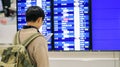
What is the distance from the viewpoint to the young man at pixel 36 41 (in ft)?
8.70

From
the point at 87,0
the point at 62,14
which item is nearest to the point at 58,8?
the point at 62,14

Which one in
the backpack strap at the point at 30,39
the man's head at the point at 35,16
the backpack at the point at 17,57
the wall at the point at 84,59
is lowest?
the wall at the point at 84,59

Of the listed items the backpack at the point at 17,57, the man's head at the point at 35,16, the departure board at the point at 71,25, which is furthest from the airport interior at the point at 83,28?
the backpack at the point at 17,57

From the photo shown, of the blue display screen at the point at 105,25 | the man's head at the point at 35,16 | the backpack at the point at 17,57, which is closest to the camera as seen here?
the backpack at the point at 17,57

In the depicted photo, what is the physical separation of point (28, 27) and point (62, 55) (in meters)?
1.76

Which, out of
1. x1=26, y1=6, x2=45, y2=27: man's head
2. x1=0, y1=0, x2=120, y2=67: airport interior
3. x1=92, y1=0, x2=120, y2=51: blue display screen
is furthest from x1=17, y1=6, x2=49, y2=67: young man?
x1=92, y1=0, x2=120, y2=51: blue display screen

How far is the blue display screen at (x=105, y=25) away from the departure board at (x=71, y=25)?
11 cm

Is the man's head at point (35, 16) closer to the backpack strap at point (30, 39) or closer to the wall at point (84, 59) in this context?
the backpack strap at point (30, 39)

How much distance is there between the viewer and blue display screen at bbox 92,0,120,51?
429cm

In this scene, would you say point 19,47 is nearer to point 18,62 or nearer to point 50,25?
point 18,62

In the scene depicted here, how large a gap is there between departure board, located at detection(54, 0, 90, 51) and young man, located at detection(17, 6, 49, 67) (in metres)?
1.57

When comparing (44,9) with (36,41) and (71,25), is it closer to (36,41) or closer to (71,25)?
(71,25)

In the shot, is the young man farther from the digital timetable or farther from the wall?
the wall

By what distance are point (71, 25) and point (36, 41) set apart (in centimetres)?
172
